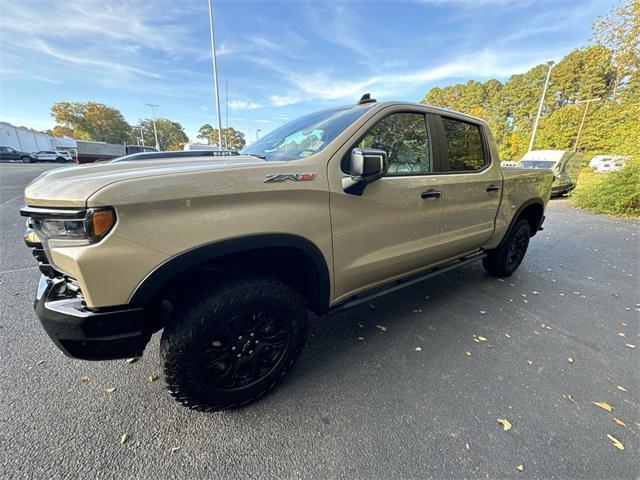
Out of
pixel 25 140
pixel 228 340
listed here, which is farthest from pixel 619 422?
pixel 25 140

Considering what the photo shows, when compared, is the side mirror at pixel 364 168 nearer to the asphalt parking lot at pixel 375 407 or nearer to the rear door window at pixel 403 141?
the rear door window at pixel 403 141

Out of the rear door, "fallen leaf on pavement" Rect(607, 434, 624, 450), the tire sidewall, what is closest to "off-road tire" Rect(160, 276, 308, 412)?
the rear door

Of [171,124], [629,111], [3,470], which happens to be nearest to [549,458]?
[3,470]

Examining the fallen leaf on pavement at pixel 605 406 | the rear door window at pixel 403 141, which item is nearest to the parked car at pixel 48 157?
the rear door window at pixel 403 141

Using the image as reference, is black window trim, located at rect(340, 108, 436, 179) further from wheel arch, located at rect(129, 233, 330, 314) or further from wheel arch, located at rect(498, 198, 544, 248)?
wheel arch, located at rect(498, 198, 544, 248)

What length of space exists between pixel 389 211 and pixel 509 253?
2738 millimetres

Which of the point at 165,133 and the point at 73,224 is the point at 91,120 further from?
the point at 73,224

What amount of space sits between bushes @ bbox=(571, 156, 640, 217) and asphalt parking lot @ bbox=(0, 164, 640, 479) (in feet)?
30.2

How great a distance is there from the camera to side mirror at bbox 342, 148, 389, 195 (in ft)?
5.40

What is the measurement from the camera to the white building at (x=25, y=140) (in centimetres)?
3993

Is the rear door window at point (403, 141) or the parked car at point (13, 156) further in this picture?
the parked car at point (13, 156)

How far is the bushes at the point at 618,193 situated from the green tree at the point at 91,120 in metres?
74.8

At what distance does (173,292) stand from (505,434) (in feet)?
6.95

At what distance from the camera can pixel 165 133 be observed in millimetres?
73875
